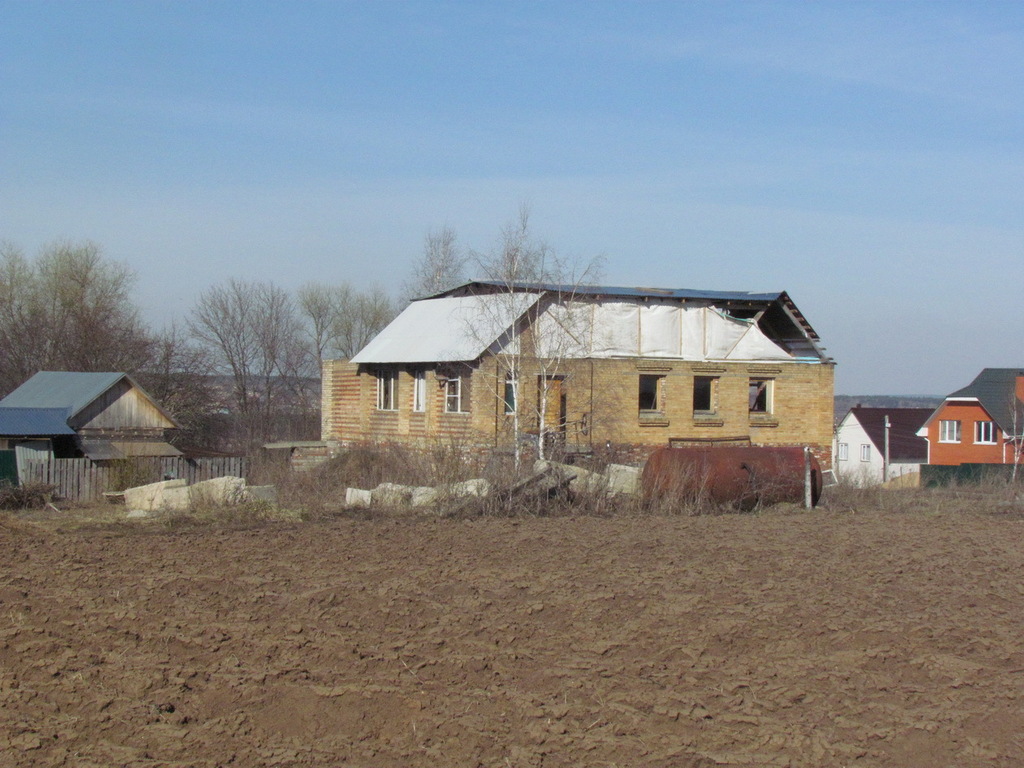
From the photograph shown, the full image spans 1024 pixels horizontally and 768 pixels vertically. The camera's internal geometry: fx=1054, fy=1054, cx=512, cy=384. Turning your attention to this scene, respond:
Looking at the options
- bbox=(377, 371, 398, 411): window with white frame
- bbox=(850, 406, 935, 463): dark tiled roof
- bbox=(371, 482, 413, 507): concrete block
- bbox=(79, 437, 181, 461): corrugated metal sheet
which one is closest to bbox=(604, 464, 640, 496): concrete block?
bbox=(371, 482, 413, 507): concrete block

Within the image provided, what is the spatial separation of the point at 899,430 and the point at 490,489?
194 ft

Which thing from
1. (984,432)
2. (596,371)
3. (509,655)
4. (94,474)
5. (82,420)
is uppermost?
(596,371)

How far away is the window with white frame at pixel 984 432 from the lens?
5959 cm

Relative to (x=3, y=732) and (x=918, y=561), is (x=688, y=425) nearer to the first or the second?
(x=918, y=561)

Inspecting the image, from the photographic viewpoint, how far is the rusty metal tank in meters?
16.9

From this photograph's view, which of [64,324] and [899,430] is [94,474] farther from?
[899,430]

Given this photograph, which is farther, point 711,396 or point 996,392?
point 996,392

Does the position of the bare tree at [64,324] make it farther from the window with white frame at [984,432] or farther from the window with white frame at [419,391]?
the window with white frame at [984,432]

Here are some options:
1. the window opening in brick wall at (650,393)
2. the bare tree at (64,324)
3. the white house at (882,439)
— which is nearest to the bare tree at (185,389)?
the bare tree at (64,324)

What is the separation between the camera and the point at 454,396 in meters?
28.7

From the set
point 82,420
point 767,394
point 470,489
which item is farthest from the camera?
point 82,420

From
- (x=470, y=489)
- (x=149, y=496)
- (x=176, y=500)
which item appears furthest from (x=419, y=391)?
(x=470, y=489)

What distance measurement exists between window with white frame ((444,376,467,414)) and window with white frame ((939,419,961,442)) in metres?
41.5

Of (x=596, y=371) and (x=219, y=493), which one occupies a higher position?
(x=596, y=371)
